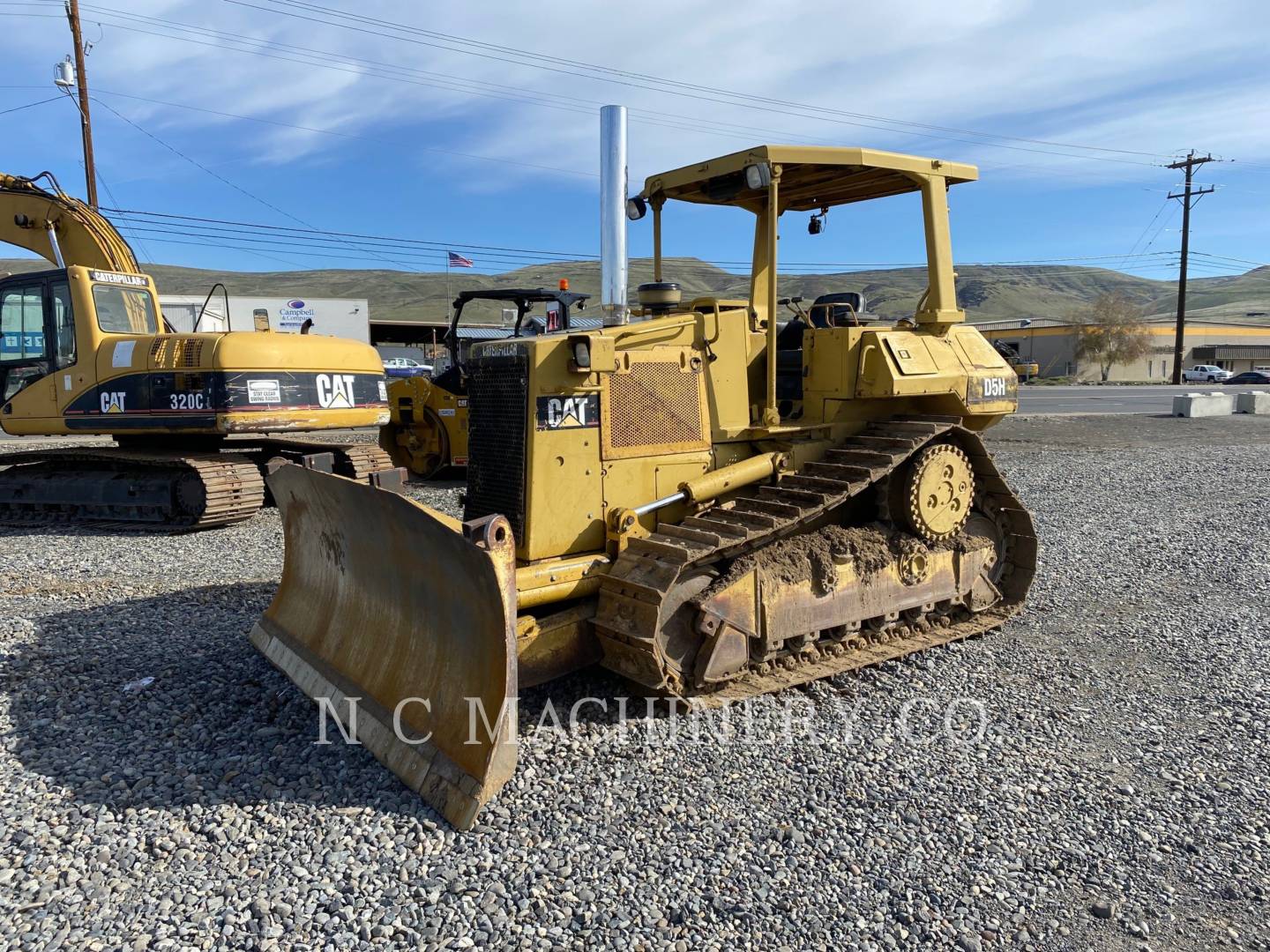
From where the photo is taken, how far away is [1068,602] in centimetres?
669

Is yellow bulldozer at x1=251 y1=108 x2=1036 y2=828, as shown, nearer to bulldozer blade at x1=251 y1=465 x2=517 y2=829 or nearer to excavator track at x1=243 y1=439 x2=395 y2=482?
bulldozer blade at x1=251 y1=465 x2=517 y2=829

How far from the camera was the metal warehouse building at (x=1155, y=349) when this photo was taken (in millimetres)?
66650

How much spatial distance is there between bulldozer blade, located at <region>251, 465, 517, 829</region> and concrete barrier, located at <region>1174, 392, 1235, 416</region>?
25.9 m

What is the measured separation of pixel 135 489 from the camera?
32.6 feet

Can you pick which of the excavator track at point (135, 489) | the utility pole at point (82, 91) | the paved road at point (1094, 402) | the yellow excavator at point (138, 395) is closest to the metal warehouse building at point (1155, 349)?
the paved road at point (1094, 402)

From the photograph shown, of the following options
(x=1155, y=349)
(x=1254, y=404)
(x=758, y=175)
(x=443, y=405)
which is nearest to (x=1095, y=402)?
(x=1254, y=404)

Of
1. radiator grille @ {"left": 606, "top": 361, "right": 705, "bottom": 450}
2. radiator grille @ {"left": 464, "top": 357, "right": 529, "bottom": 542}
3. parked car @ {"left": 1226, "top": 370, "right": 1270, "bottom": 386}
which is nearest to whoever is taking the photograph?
radiator grille @ {"left": 464, "top": 357, "right": 529, "bottom": 542}

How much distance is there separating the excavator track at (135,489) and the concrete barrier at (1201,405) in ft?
80.5

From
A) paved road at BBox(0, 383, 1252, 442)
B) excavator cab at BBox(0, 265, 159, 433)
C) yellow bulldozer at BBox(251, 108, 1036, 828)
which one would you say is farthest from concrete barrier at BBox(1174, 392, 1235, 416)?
excavator cab at BBox(0, 265, 159, 433)

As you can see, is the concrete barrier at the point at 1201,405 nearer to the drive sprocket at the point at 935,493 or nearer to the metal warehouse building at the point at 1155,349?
the drive sprocket at the point at 935,493

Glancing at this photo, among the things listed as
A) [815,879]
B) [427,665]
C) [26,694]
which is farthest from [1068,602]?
[26,694]

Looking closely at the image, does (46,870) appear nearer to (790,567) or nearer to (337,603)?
(337,603)

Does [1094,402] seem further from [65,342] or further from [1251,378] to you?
[1251,378]

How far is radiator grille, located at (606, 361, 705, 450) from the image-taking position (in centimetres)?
496
